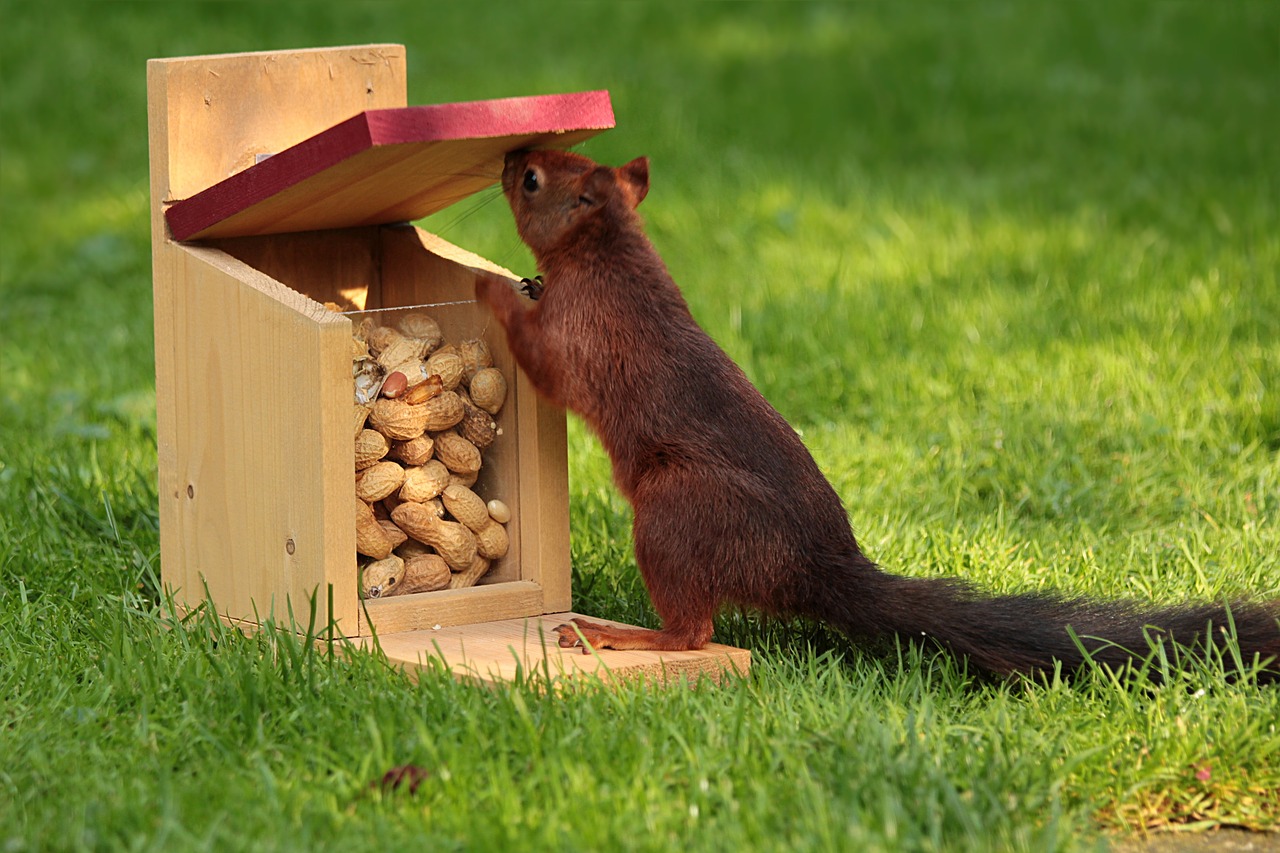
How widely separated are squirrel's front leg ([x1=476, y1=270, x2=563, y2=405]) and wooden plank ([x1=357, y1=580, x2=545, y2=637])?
1.38ft

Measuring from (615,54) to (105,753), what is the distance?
6573 mm

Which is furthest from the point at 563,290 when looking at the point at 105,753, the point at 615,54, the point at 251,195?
the point at 615,54

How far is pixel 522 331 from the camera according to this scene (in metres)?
2.87

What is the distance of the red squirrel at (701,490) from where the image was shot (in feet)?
9.09

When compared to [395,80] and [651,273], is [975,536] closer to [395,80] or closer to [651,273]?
[651,273]

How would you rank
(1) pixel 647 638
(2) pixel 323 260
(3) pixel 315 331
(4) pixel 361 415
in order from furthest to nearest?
(2) pixel 323 260
(4) pixel 361 415
(1) pixel 647 638
(3) pixel 315 331

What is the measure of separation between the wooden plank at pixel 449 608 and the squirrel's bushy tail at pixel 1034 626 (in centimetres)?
61

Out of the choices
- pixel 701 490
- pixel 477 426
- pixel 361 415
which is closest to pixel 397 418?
pixel 361 415

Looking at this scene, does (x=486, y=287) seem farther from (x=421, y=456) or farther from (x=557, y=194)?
(x=421, y=456)

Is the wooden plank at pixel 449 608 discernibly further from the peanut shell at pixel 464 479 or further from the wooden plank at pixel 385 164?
the wooden plank at pixel 385 164

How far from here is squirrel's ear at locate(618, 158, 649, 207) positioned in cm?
297

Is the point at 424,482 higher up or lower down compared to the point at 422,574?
higher up

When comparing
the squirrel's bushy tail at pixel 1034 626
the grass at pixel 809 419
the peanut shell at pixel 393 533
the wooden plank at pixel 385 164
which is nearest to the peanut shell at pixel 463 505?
the peanut shell at pixel 393 533

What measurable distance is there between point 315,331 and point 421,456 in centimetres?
41
